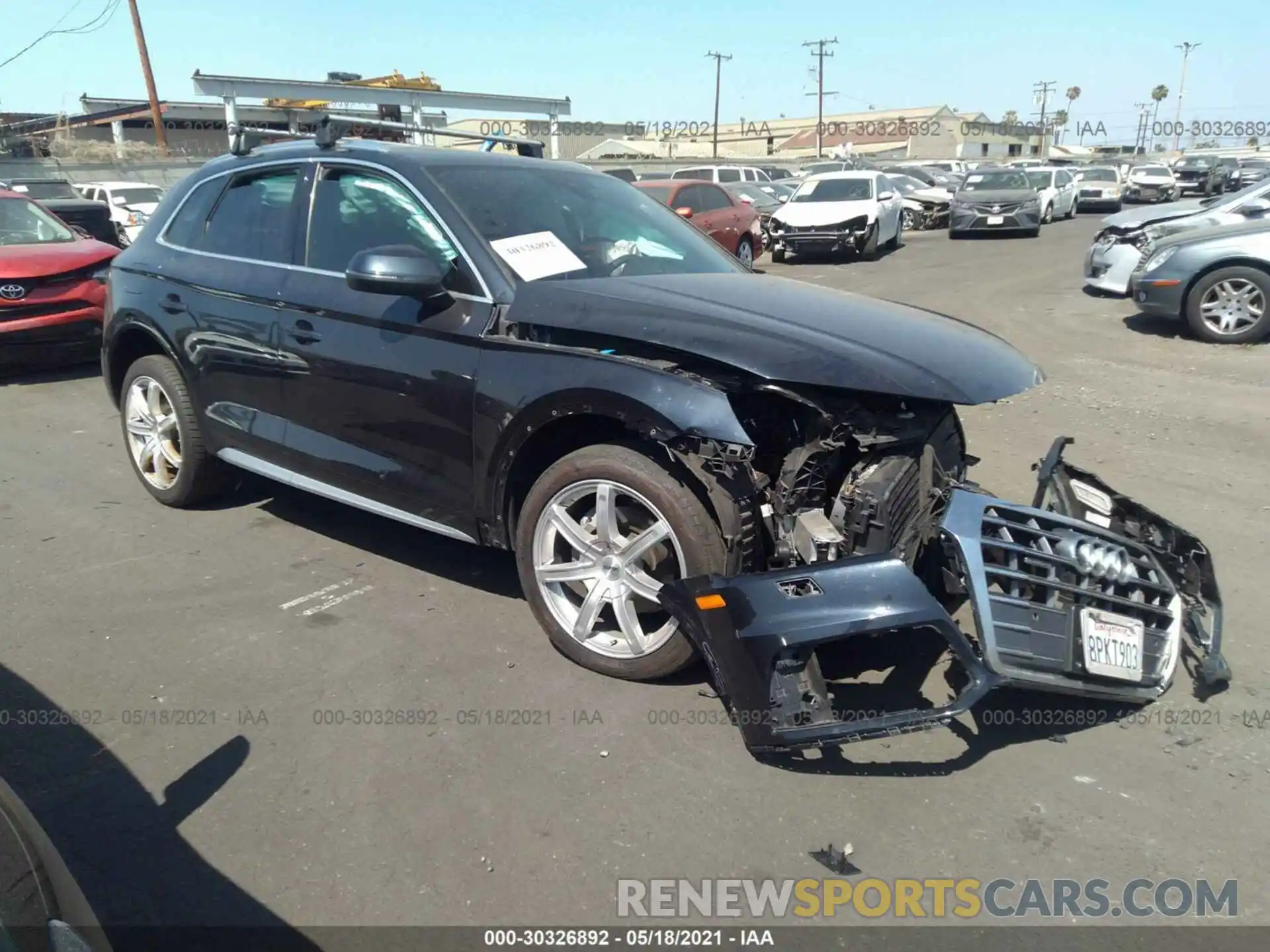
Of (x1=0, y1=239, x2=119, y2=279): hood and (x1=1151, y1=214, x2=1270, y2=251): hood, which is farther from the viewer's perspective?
(x1=1151, y1=214, x2=1270, y2=251): hood

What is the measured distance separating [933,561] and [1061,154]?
10630 centimetres

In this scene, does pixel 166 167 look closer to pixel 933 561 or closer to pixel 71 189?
pixel 71 189

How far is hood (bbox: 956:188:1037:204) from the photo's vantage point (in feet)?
71.5

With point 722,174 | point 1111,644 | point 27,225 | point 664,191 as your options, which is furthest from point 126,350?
point 722,174

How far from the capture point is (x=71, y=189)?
18.8 metres

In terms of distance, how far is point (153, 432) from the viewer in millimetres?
5297

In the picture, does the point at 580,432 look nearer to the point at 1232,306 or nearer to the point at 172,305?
the point at 172,305

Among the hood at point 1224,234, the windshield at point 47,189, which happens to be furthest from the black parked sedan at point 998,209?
the windshield at point 47,189

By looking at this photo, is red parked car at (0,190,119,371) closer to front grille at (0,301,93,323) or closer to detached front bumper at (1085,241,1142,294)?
front grille at (0,301,93,323)

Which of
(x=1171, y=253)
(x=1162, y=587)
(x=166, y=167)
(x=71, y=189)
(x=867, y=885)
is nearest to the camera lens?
(x=867, y=885)

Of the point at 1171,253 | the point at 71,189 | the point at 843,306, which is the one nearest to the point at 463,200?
the point at 843,306

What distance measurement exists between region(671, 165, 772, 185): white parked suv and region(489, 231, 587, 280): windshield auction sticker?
767 inches

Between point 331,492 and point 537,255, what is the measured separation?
1425 millimetres

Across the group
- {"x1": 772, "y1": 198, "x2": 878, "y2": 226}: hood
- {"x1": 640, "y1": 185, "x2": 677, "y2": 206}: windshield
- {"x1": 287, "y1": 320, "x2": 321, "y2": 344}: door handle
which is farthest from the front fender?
{"x1": 772, "y1": 198, "x2": 878, "y2": 226}: hood
